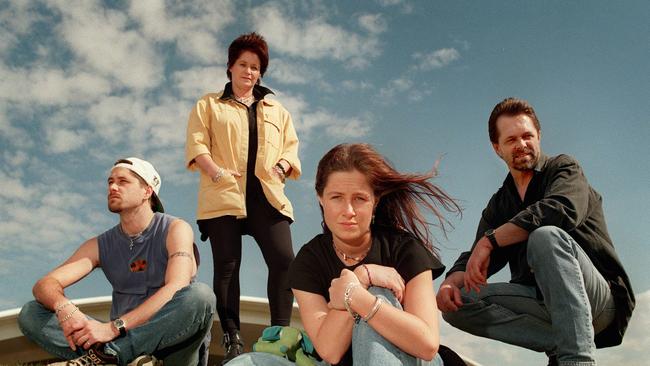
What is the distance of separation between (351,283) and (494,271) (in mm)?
1593

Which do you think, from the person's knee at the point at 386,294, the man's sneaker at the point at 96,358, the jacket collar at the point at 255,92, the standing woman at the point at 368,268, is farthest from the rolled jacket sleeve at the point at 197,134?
the person's knee at the point at 386,294

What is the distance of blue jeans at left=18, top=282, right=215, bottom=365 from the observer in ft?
10.4

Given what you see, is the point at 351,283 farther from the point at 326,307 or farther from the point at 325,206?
the point at 325,206

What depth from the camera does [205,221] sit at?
154 inches

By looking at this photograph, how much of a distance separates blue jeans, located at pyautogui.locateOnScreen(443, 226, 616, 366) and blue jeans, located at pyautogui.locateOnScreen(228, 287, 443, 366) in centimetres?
84

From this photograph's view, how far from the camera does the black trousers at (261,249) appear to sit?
3646mm

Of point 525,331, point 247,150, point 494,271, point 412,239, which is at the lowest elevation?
point 525,331

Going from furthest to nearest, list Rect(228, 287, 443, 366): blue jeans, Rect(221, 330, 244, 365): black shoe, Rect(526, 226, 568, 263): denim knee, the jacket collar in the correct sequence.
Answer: the jacket collar
Rect(221, 330, 244, 365): black shoe
Rect(526, 226, 568, 263): denim knee
Rect(228, 287, 443, 366): blue jeans

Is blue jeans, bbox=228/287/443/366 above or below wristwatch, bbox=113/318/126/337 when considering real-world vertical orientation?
above

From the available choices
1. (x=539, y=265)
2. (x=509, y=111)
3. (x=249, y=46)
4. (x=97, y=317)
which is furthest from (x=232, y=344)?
(x=97, y=317)

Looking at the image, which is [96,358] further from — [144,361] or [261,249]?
[261,249]

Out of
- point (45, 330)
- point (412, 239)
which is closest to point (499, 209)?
point (412, 239)

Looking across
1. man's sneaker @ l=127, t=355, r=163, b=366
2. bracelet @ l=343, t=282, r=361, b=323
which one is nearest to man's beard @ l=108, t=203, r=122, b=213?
man's sneaker @ l=127, t=355, r=163, b=366

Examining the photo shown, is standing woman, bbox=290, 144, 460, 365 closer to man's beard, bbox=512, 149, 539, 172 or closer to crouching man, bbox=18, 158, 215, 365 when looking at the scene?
man's beard, bbox=512, 149, 539, 172
